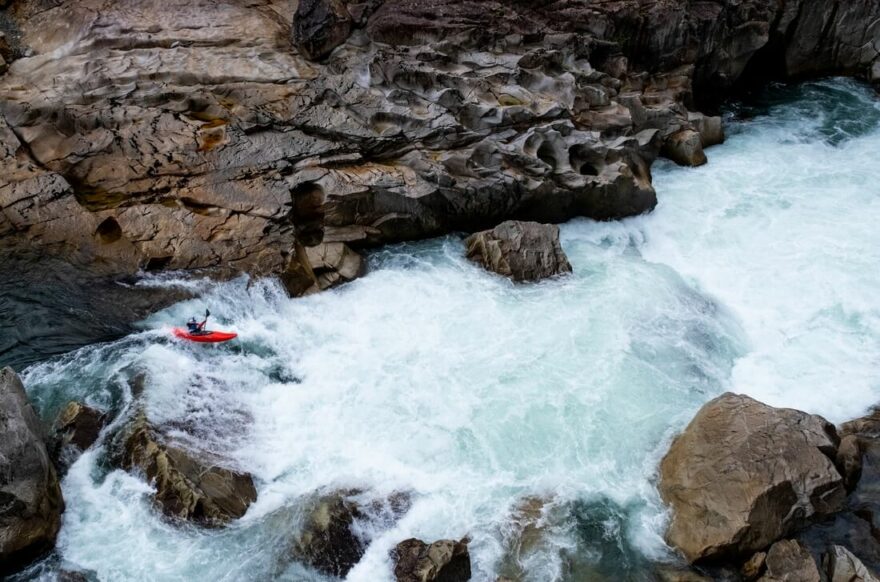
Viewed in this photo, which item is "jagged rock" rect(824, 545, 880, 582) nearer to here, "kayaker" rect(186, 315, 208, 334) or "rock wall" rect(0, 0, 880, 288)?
"rock wall" rect(0, 0, 880, 288)

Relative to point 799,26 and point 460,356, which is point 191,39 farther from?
point 799,26

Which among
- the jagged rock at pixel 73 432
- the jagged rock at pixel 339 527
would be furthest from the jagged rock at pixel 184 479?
the jagged rock at pixel 339 527

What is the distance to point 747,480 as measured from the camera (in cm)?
1018

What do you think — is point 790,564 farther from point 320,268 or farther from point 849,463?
point 320,268

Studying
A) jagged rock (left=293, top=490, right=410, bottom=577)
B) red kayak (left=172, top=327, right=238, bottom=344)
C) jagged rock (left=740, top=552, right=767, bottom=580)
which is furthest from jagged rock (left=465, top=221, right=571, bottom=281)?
jagged rock (left=740, top=552, right=767, bottom=580)

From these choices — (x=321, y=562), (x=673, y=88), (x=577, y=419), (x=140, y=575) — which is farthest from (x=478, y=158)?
(x=140, y=575)

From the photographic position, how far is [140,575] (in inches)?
369

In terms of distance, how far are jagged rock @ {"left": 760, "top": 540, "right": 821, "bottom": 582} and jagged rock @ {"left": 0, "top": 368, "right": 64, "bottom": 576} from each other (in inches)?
402

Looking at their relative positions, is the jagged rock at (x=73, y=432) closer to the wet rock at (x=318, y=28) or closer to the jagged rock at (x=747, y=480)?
the jagged rock at (x=747, y=480)

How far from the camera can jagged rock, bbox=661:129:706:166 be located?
20.9m

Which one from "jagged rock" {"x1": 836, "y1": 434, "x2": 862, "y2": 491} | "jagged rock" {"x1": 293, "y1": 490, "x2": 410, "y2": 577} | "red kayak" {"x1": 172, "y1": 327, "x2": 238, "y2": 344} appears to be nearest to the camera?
"jagged rock" {"x1": 293, "y1": 490, "x2": 410, "y2": 577}

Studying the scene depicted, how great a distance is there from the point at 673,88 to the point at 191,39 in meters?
15.2

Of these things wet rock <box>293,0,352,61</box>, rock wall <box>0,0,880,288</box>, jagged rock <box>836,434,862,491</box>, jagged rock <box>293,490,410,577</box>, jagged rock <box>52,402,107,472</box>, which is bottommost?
jagged rock <box>293,490,410,577</box>

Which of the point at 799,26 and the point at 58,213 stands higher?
the point at 799,26
